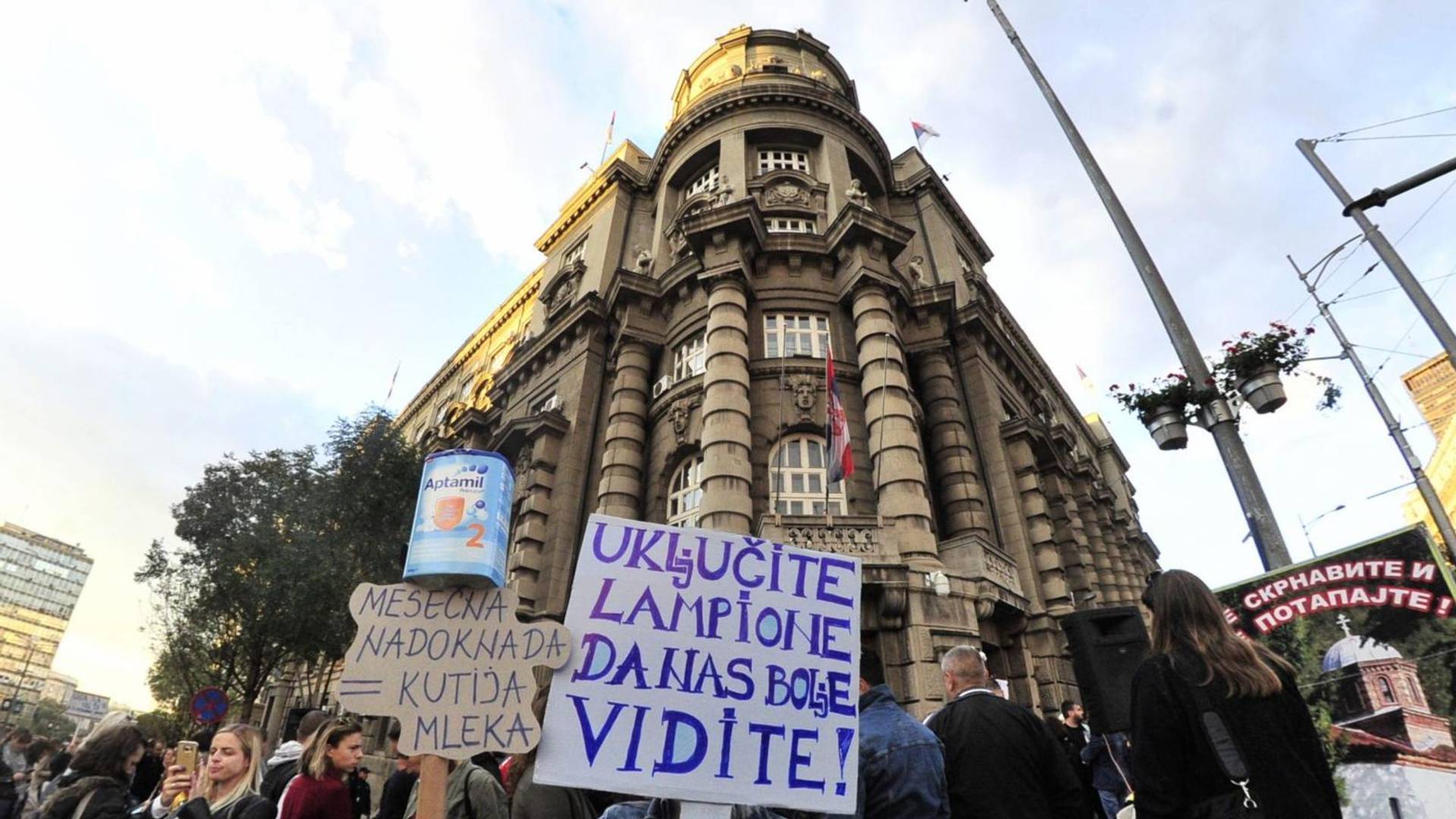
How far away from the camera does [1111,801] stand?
702 cm

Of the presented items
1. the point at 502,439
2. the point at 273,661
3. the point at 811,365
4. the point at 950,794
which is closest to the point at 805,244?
the point at 811,365

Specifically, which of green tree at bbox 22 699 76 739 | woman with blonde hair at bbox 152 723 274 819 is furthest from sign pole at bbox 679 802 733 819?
green tree at bbox 22 699 76 739

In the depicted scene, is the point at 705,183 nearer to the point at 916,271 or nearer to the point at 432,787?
the point at 916,271

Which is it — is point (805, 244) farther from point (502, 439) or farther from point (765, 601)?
point (765, 601)

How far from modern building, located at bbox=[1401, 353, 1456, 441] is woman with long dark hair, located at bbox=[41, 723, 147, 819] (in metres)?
111

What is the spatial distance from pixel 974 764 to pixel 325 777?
453 centimetres

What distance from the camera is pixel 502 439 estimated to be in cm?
2331

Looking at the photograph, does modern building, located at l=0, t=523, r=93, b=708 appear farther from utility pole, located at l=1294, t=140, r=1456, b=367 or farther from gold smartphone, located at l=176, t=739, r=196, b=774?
utility pole, located at l=1294, t=140, r=1456, b=367

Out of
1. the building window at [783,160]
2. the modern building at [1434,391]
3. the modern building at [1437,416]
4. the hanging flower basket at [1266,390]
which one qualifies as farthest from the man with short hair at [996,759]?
the modern building at [1434,391]

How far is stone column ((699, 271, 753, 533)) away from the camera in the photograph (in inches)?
612

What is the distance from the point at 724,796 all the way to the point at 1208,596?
2.38 meters

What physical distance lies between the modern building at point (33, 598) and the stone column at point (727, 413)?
13682 cm

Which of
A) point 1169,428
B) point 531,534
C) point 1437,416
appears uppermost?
point 1437,416

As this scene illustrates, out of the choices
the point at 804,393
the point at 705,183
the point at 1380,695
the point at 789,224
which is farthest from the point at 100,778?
the point at 705,183
